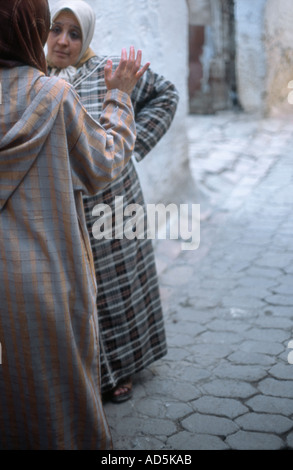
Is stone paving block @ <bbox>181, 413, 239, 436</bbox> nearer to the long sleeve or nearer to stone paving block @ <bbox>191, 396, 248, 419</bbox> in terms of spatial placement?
stone paving block @ <bbox>191, 396, 248, 419</bbox>

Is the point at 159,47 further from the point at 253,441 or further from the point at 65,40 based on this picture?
the point at 253,441

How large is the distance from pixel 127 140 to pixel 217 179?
4.53 metres

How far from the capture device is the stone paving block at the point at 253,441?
94.2 inches

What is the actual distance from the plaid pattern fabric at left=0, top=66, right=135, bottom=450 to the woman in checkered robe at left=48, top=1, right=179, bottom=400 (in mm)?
784

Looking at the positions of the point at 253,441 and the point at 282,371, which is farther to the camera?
the point at 282,371

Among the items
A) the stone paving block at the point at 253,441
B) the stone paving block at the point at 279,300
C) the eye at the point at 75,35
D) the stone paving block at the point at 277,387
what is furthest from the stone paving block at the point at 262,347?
the eye at the point at 75,35

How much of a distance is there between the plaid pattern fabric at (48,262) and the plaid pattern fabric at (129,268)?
804mm

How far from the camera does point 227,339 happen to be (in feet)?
11.2

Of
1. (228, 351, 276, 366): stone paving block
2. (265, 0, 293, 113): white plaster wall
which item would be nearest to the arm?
(228, 351, 276, 366): stone paving block

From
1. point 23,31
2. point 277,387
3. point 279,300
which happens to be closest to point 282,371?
point 277,387

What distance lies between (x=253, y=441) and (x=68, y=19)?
1943 mm

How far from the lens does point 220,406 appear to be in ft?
8.99

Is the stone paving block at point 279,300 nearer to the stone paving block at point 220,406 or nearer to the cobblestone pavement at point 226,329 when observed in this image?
the cobblestone pavement at point 226,329
